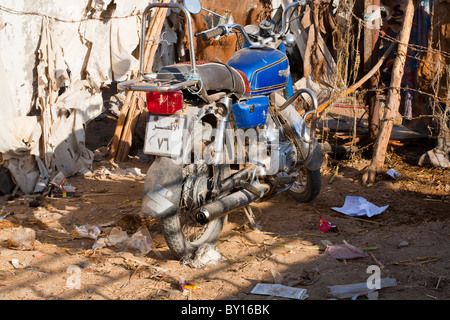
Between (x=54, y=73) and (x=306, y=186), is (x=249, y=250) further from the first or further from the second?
(x=54, y=73)

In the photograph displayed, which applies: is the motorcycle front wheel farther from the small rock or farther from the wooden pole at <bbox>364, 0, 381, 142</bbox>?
the wooden pole at <bbox>364, 0, 381, 142</bbox>

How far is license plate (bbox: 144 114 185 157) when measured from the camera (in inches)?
129

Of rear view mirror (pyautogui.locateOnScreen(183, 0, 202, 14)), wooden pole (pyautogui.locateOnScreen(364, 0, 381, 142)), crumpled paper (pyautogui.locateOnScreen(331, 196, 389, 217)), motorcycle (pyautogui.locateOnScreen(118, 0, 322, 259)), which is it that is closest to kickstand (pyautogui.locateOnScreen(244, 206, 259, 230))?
motorcycle (pyautogui.locateOnScreen(118, 0, 322, 259))

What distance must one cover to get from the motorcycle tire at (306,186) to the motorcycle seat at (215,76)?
1291 millimetres

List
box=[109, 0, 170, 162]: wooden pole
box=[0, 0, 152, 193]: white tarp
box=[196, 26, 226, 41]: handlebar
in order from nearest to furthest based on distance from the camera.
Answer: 1. box=[196, 26, 226, 41]: handlebar
2. box=[0, 0, 152, 193]: white tarp
3. box=[109, 0, 170, 162]: wooden pole

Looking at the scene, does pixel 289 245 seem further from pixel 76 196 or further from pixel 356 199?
pixel 76 196

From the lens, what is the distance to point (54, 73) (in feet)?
18.3

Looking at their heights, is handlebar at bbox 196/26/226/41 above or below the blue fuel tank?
above

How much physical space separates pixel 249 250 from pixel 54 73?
3264 mm

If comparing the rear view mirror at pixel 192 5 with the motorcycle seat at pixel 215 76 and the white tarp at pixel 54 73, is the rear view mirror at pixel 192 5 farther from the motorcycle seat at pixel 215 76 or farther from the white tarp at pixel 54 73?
the white tarp at pixel 54 73

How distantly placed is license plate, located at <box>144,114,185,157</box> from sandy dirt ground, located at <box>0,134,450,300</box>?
86 cm

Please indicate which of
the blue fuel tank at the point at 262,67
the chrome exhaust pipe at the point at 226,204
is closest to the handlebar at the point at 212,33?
the blue fuel tank at the point at 262,67
